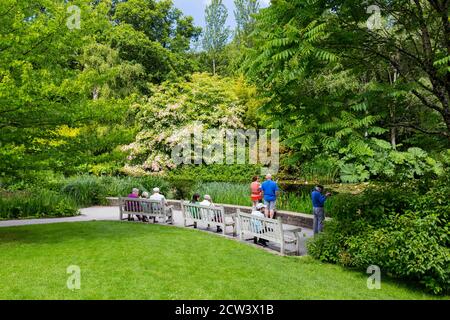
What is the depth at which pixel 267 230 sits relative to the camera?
31.4 ft

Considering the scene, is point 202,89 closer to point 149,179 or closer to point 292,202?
point 149,179

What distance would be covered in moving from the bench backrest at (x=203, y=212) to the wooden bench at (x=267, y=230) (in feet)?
3.41

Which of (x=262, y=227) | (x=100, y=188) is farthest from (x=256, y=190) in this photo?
(x=100, y=188)

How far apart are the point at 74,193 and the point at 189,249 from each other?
12.2 meters

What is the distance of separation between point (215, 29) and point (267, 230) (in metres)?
39.0

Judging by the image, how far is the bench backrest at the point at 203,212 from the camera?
11.5m

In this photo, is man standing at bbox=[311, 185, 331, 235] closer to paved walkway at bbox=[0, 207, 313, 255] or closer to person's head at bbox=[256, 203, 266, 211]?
paved walkway at bbox=[0, 207, 313, 255]

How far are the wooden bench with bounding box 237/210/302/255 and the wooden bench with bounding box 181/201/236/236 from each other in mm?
785

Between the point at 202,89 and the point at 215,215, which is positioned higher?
the point at 202,89

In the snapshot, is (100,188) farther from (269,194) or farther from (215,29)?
(215,29)

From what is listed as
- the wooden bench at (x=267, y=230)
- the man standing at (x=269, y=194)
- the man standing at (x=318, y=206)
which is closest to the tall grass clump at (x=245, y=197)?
the man standing at (x=269, y=194)

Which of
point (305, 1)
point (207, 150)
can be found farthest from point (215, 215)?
point (207, 150)
